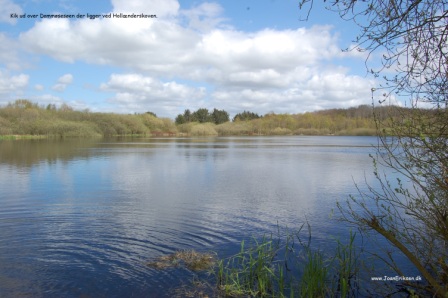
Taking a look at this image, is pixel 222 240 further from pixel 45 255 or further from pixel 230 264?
pixel 45 255

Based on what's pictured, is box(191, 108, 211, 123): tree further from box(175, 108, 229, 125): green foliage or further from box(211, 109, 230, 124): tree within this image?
box(211, 109, 230, 124): tree

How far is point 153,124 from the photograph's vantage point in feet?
378

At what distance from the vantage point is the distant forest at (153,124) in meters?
75.7

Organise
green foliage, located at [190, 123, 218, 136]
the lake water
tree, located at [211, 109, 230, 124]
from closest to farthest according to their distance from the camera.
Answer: the lake water < green foliage, located at [190, 123, 218, 136] < tree, located at [211, 109, 230, 124]

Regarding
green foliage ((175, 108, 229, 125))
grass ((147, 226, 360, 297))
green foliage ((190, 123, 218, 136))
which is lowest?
grass ((147, 226, 360, 297))

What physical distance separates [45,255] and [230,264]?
359 centimetres

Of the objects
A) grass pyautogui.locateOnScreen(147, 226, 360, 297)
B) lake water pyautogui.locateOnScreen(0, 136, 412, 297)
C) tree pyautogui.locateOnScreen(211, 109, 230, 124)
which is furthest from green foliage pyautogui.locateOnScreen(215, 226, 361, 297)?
tree pyautogui.locateOnScreen(211, 109, 230, 124)

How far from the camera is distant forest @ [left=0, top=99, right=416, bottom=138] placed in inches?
2980

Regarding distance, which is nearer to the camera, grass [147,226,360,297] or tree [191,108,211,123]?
grass [147,226,360,297]

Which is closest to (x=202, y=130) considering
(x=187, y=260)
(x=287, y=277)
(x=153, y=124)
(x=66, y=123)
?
(x=153, y=124)

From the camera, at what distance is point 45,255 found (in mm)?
6918

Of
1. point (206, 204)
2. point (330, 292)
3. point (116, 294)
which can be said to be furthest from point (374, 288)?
point (206, 204)

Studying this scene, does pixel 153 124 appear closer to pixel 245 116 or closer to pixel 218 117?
pixel 218 117

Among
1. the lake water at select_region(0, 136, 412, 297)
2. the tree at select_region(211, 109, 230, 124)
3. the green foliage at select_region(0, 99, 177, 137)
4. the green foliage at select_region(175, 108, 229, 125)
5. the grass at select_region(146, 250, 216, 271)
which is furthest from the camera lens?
the tree at select_region(211, 109, 230, 124)
